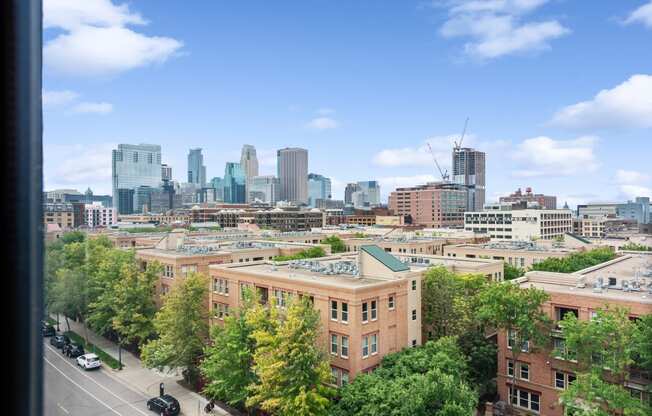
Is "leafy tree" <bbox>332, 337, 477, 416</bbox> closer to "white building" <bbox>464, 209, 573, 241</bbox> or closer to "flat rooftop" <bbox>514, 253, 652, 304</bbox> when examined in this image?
"flat rooftop" <bbox>514, 253, 652, 304</bbox>

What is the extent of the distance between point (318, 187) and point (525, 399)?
138366 mm

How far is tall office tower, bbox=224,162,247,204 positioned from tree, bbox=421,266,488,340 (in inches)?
4017

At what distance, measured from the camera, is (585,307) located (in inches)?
397

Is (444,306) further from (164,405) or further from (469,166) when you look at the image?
(469,166)

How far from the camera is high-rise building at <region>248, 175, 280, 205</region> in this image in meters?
127

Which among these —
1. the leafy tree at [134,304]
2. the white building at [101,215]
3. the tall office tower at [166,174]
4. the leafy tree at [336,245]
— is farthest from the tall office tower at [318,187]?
the leafy tree at [134,304]

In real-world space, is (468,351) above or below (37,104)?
below

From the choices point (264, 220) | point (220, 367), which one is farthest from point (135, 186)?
point (220, 367)

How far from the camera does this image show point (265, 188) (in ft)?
424

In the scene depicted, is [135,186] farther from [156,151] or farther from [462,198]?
[462,198]

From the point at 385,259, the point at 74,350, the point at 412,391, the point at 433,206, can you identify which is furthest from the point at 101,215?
the point at 412,391

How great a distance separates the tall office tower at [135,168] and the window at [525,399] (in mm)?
51365

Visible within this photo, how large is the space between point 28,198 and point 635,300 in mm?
10885

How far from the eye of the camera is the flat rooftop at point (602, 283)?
9930 millimetres
